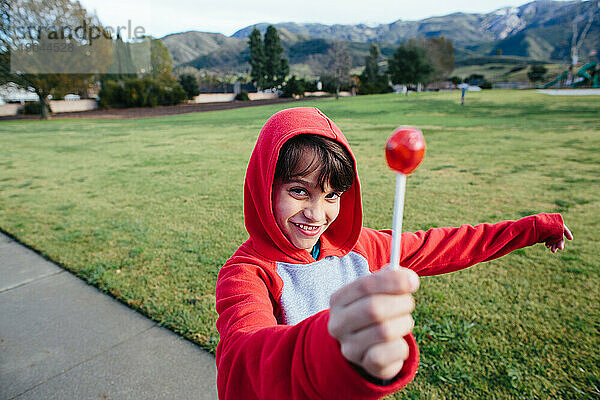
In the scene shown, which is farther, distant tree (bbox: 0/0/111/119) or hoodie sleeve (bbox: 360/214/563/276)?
distant tree (bbox: 0/0/111/119)

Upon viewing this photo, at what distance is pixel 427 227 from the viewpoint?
4.65 metres

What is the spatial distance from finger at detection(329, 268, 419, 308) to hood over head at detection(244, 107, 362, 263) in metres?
0.75

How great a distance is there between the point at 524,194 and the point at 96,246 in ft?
20.4

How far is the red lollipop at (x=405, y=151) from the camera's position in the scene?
0.61 m

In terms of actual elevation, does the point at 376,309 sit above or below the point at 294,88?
below

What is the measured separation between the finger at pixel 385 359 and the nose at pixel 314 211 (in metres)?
0.78

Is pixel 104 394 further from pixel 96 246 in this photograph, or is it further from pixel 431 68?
pixel 431 68

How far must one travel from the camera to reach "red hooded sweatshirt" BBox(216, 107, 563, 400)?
26.9 inches

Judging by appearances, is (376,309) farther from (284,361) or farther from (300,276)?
(300,276)

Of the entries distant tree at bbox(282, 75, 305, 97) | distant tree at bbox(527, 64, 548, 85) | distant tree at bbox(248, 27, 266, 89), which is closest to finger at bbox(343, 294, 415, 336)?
distant tree at bbox(282, 75, 305, 97)

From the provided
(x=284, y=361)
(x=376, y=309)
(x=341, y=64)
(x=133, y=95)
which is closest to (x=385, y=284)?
(x=376, y=309)

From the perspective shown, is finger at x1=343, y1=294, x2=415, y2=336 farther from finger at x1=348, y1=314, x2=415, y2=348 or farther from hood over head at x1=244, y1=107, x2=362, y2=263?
hood over head at x1=244, y1=107, x2=362, y2=263

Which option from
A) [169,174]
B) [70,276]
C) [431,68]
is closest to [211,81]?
[431,68]

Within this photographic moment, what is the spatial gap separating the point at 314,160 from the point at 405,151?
73 cm
